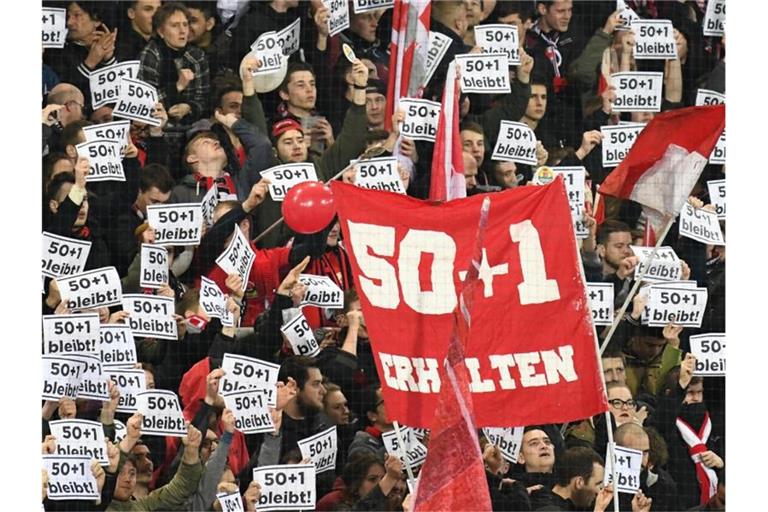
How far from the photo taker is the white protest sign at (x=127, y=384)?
780 centimetres

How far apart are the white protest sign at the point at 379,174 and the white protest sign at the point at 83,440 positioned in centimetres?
172

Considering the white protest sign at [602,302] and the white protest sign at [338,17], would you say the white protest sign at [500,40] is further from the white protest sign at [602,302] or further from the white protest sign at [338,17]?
the white protest sign at [602,302]

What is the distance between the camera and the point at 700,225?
799cm

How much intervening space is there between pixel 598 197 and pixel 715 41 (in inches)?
37.8

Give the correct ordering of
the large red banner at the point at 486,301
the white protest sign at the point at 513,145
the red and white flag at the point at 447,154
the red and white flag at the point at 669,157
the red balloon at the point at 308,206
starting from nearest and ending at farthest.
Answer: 1. the large red banner at the point at 486,301
2. the red and white flag at the point at 669,157
3. the red and white flag at the point at 447,154
4. the red balloon at the point at 308,206
5. the white protest sign at the point at 513,145

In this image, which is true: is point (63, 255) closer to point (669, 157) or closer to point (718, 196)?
point (669, 157)

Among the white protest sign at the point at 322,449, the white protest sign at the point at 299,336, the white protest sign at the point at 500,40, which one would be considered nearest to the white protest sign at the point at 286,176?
the white protest sign at the point at 299,336

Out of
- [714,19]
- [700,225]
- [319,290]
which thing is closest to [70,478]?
[319,290]

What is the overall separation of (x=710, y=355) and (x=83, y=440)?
119 inches

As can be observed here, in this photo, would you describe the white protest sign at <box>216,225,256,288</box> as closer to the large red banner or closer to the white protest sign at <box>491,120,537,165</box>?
the large red banner

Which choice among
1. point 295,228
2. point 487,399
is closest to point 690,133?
point 487,399

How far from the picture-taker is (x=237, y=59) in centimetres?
786

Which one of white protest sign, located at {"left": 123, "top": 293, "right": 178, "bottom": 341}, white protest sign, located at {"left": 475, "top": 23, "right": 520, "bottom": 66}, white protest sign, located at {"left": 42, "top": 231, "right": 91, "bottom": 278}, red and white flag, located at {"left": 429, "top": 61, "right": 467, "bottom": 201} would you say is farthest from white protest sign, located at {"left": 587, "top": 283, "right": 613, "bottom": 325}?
white protest sign, located at {"left": 42, "top": 231, "right": 91, "bottom": 278}

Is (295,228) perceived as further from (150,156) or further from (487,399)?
(487,399)
